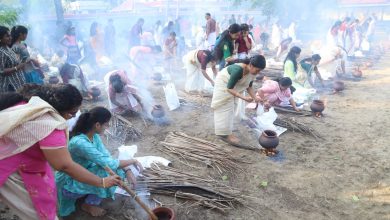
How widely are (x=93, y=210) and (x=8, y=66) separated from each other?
10.1ft

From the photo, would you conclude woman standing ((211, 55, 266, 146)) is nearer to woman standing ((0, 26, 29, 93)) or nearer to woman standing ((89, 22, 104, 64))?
woman standing ((0, 26, 29, 93))

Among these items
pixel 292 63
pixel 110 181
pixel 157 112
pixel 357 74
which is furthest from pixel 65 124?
pixel 357 74

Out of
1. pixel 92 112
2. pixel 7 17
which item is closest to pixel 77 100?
pixel 92 112

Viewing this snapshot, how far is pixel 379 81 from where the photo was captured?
10.9 meters

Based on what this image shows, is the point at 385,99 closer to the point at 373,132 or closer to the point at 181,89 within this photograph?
the point at 373,132

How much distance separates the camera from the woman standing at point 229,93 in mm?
5398

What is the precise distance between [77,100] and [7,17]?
9.00 m

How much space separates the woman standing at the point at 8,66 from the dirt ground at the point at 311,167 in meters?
2.09

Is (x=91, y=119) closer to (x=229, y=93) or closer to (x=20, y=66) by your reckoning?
(x=20, y=66)

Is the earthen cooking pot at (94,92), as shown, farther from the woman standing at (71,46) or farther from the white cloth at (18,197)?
the white cloth at (18,197)

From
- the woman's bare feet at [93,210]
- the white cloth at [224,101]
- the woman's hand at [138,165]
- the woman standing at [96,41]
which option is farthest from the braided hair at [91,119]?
the woman standing at [96,41]

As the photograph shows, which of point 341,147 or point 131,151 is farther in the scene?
point 341,147

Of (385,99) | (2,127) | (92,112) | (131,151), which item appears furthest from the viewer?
(385,99)

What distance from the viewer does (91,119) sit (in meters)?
3.37
